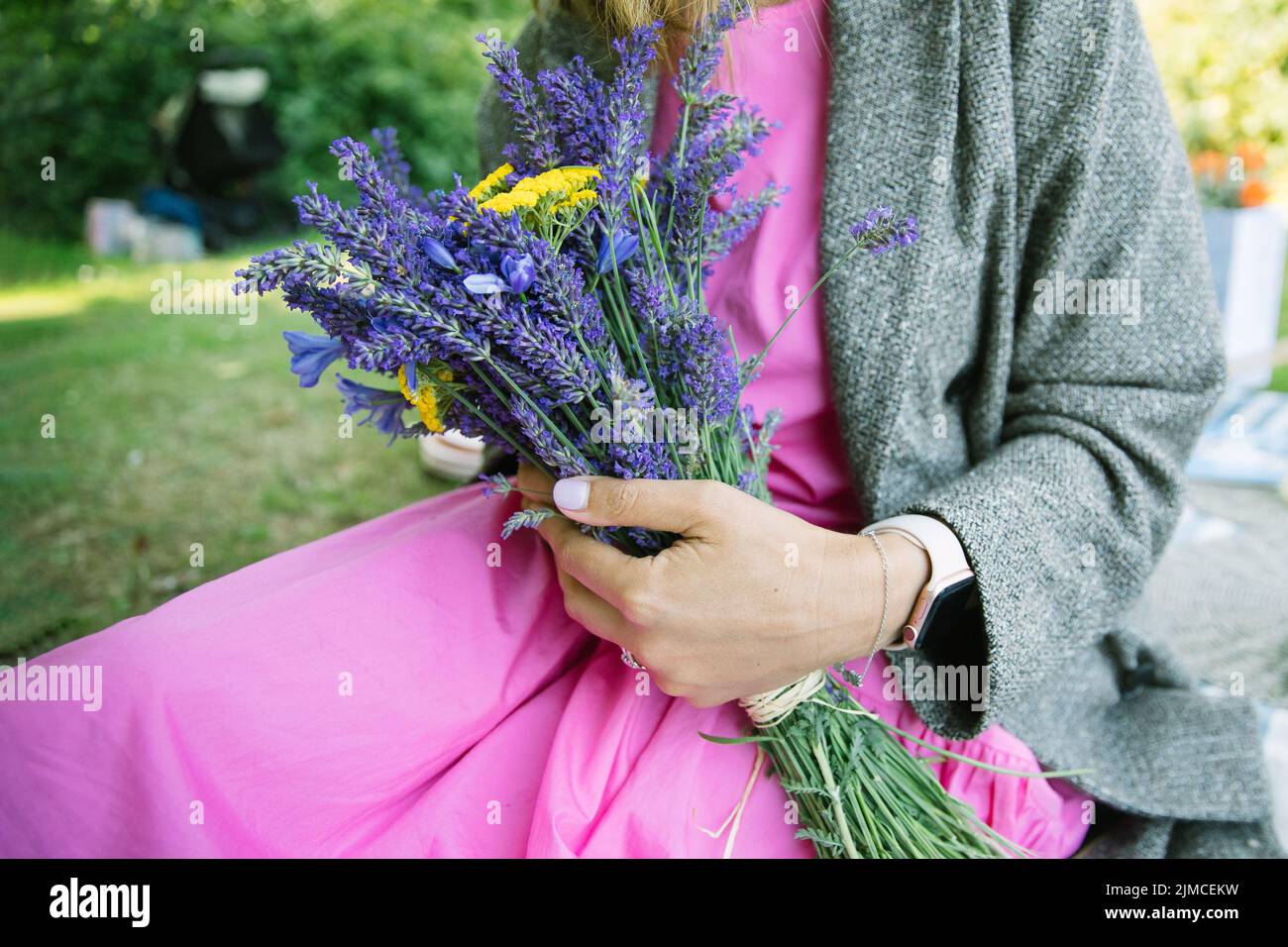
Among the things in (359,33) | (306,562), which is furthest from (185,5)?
(306,562)

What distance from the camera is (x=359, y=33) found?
25.3 ft

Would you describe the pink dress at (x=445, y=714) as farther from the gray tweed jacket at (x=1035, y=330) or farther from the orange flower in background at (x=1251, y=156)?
the orange flower in background at (x=1251, y=156)

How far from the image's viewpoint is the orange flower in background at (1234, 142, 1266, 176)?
5.14 meters

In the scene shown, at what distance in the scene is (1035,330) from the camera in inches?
47.1

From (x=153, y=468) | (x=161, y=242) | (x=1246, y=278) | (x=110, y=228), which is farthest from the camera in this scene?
(x=110, y=228)

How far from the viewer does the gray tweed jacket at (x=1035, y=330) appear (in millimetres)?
1118

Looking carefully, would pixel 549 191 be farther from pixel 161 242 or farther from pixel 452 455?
pixel 161 242

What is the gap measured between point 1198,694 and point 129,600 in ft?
7.50

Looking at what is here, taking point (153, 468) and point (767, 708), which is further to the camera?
point (153, 468)

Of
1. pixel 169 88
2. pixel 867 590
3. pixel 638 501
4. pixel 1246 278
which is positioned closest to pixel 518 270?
pixel 638 501

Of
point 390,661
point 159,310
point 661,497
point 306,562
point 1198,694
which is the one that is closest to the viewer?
point 661,497

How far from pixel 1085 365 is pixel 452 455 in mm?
1542

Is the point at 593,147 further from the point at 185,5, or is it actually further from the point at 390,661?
the point at 185,5

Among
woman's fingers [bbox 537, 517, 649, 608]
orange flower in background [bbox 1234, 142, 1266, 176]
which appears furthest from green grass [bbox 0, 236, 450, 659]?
orange flower in background [bbox 1234, 142, 1266, 176]
